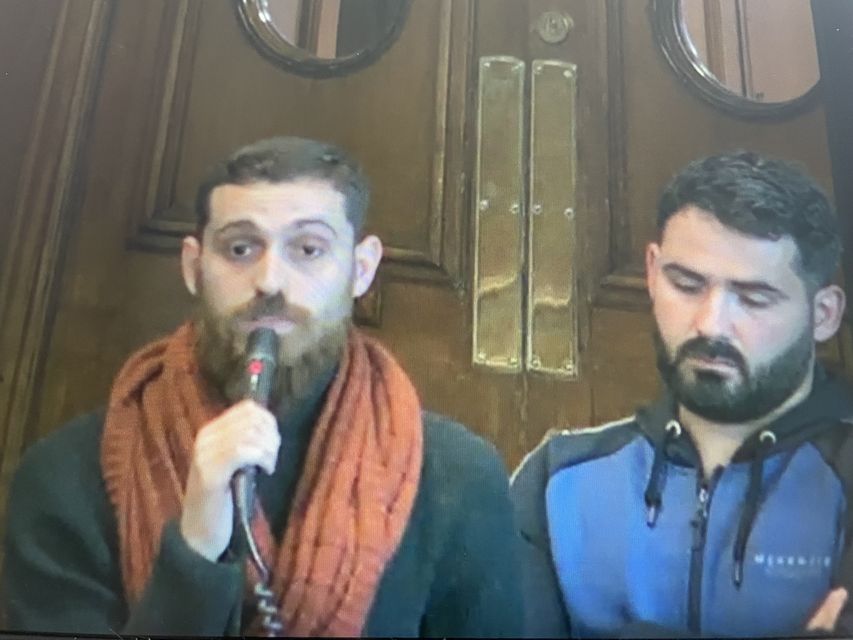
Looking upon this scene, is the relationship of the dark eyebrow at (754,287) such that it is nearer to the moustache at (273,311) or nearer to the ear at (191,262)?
the moustache at (273,311)

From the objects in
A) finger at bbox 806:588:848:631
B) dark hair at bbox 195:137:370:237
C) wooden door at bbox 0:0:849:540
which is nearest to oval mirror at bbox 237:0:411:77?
wooden door at bbox 0:0:849:540

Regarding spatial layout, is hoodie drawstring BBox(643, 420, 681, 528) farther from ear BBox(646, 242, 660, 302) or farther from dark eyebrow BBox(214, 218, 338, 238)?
dark eyebrow BBox(214, 218, 338, 238)

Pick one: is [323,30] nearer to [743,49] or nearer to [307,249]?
[307,249]

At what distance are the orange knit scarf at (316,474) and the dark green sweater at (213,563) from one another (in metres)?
0.02

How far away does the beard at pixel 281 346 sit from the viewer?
130 centimetres

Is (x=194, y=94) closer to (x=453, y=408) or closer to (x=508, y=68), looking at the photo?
(x=508, y=68)

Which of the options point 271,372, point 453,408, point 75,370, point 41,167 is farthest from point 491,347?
point 41,167

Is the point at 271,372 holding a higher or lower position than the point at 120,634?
higher

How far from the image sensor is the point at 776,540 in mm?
1258

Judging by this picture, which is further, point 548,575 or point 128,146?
point 128,146

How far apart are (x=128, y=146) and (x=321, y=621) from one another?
0.70m

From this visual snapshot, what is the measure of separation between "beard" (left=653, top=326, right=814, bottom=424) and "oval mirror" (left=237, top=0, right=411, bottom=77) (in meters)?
0.63

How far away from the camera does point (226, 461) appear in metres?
1.22

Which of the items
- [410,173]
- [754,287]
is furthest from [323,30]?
[754,287]
